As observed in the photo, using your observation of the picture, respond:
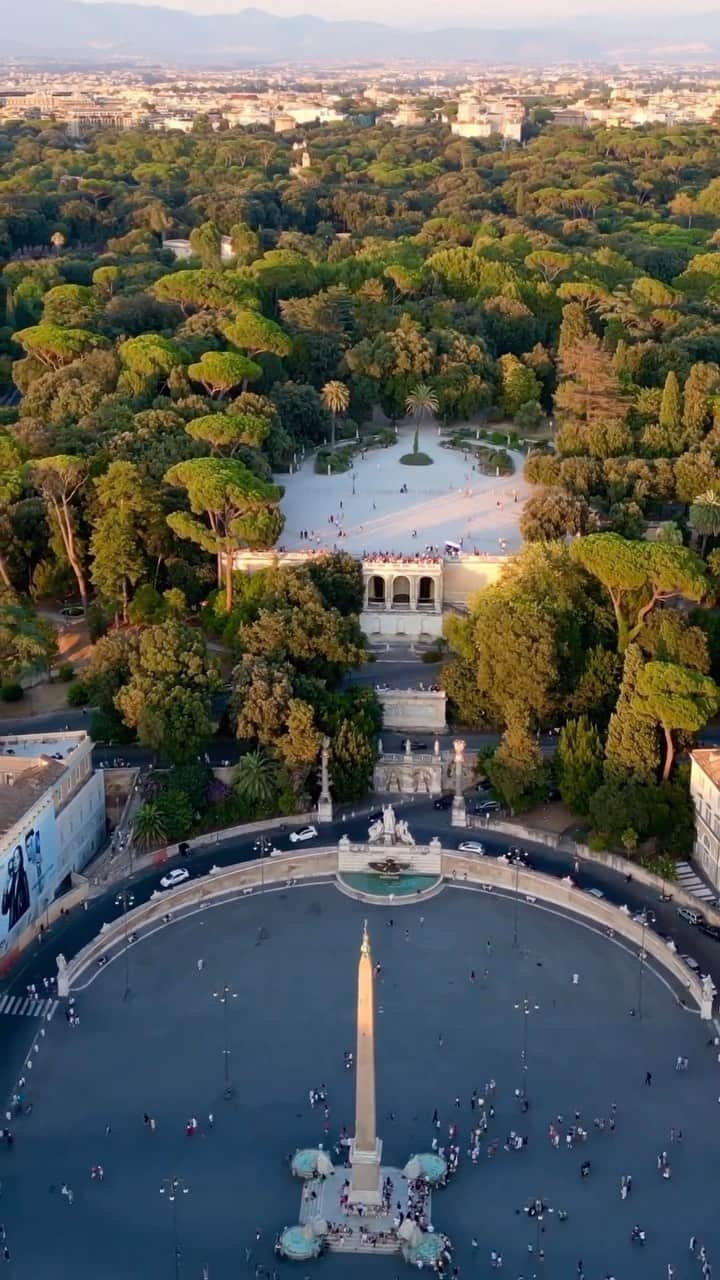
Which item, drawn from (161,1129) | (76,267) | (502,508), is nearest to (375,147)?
(76,267)

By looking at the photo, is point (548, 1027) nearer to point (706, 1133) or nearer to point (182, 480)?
point (706, 1133)

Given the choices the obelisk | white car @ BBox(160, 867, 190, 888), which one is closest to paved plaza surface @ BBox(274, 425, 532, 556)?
white car @ BBox(160, 867, 190, 888)

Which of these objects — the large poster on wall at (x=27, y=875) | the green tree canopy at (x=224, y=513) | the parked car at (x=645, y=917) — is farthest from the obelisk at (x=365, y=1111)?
the green tree canopy at (x=224, y=513)

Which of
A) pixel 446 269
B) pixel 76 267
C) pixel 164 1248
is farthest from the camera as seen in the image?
pixel 76 267

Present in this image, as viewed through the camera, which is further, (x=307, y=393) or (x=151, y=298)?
(x=151, y=298)

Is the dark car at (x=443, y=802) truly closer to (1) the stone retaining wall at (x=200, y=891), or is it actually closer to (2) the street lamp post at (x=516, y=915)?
(2) the street lamp post at (x=516, y=915)

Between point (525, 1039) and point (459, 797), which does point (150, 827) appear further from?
point (525, 1039)

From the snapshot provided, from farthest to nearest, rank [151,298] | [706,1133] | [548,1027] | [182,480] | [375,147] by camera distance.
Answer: [375,147] < [151,298] < [182,480] < [548,1027] < [706,1133]
